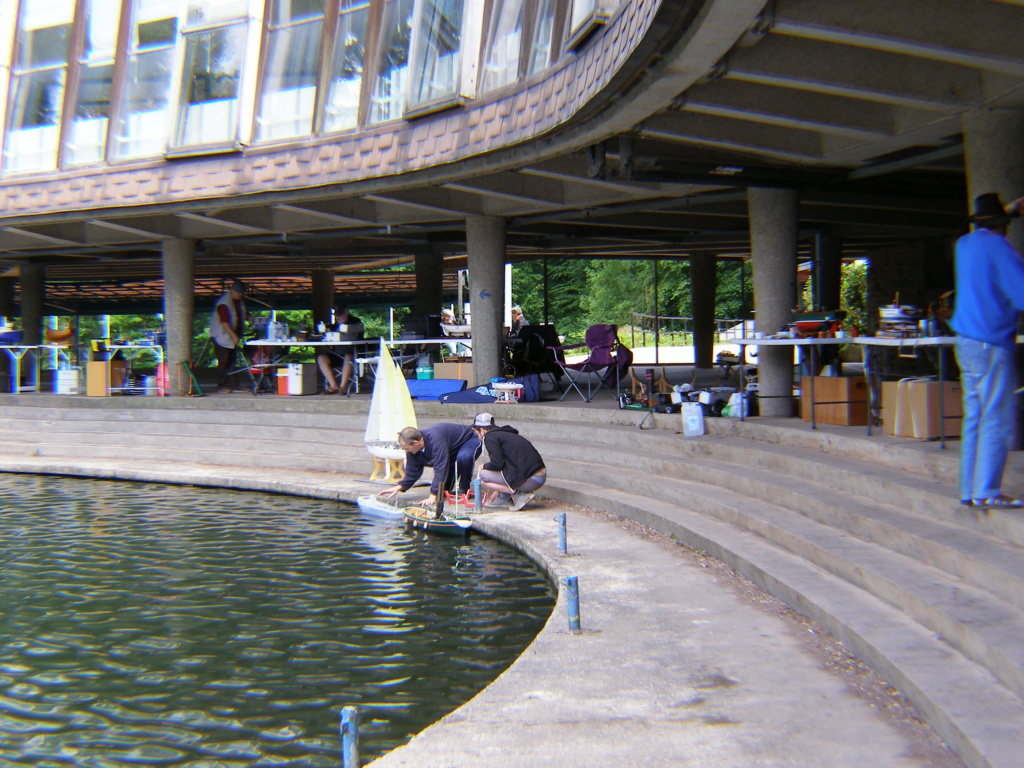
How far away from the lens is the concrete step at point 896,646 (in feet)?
11.0

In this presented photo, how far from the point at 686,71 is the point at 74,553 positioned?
6.65 metres

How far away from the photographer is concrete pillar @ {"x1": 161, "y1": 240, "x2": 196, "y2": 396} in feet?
53.7

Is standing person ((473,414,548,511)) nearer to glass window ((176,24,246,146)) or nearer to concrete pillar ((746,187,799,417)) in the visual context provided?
concrete pillar ((746,187,799,417))

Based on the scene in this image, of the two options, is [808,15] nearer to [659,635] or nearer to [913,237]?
[659,635]

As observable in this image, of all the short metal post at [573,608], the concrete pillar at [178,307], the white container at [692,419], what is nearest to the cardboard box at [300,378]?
the concrete pillar at [178,307]

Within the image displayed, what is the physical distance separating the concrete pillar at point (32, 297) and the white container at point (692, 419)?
17563mm

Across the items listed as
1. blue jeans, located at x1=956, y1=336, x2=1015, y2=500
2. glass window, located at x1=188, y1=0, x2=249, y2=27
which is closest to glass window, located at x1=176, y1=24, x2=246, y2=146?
glass window, located at x1=188, y1=0, x2=249, y2=27

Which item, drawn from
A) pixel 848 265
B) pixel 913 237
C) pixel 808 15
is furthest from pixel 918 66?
pixel 848 265

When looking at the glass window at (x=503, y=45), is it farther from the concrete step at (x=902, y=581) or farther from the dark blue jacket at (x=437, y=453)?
the concrete step at (x=902, y=581)

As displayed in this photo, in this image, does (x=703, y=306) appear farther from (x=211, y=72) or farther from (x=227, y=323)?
(x=211, y=72)

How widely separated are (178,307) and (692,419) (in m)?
10.4

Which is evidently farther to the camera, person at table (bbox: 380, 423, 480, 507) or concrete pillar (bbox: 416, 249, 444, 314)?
concrete pillar (bbox: 416, 249, 444, 314)

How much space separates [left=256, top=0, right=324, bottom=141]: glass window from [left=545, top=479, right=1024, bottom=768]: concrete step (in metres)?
9.34

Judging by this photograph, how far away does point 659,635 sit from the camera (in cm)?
506
